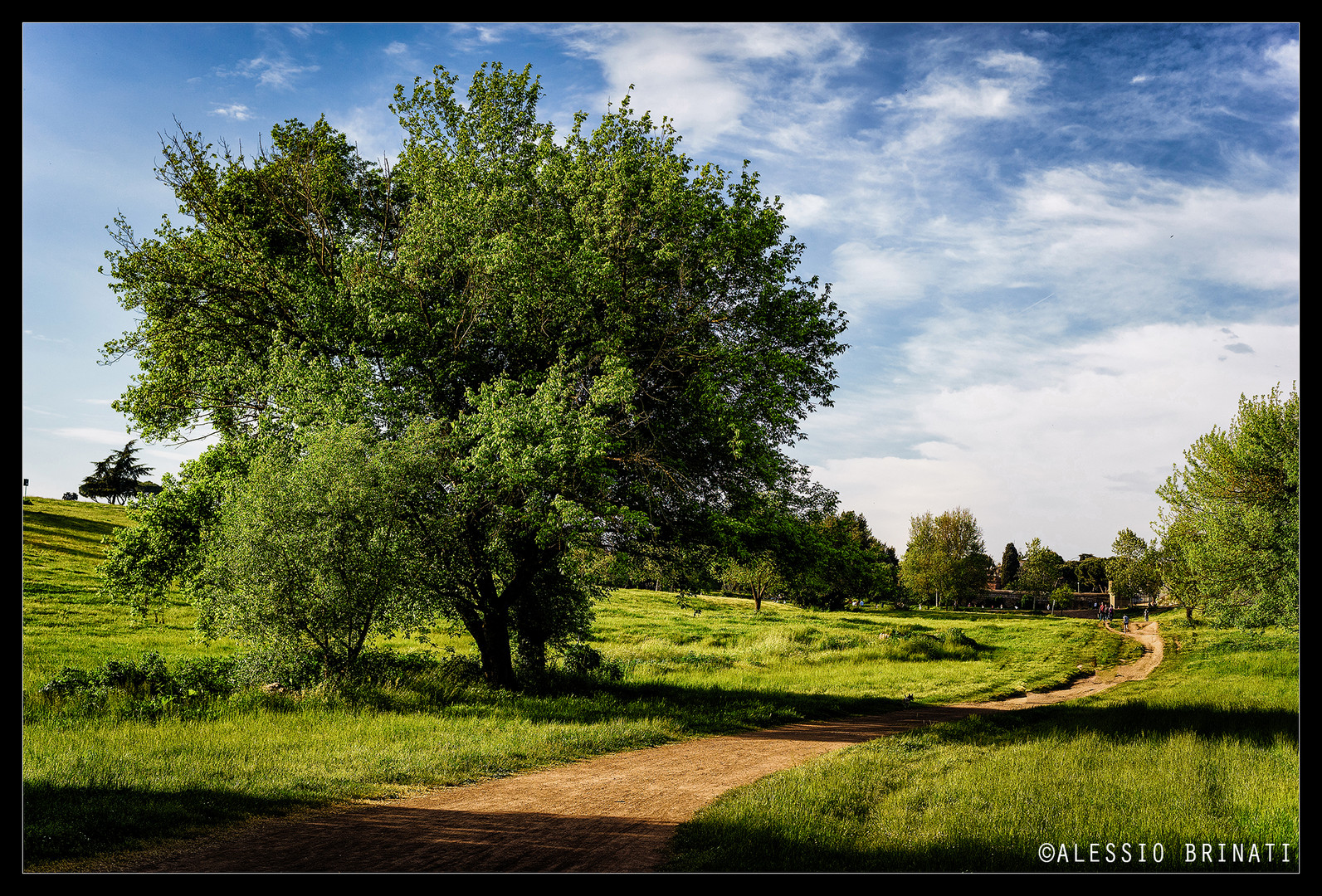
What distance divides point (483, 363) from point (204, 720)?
1043cm

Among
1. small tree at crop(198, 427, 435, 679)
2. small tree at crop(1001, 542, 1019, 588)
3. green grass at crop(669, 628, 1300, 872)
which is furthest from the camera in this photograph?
small tree at crop(1001, 542, 1019, 588)

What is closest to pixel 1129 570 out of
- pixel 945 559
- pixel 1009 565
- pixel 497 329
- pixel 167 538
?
pixel 945 559

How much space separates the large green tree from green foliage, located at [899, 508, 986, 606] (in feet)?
245

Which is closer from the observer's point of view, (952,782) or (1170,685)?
(952,782)

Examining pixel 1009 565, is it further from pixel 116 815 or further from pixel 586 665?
pixel 116 815

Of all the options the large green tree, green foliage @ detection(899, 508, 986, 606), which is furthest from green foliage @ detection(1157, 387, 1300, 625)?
green foliage @ detection(899, 508, 986, 606)

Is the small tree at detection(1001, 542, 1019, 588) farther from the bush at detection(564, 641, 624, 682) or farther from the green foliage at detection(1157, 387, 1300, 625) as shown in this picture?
the bush at detection(564, 641, 624, 682)

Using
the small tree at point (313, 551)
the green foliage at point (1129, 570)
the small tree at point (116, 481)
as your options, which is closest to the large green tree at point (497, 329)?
the small tree at point (313, 551)

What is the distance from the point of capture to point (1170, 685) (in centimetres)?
2353

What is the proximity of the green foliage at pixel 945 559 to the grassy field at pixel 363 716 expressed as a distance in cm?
5205

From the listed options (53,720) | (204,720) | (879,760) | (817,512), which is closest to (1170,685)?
(817,512)

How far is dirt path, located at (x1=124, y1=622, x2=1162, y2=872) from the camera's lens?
22.9ft

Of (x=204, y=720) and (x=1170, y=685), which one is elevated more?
(x=204, y=720)

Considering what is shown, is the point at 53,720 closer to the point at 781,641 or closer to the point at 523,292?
the point at 523,292
